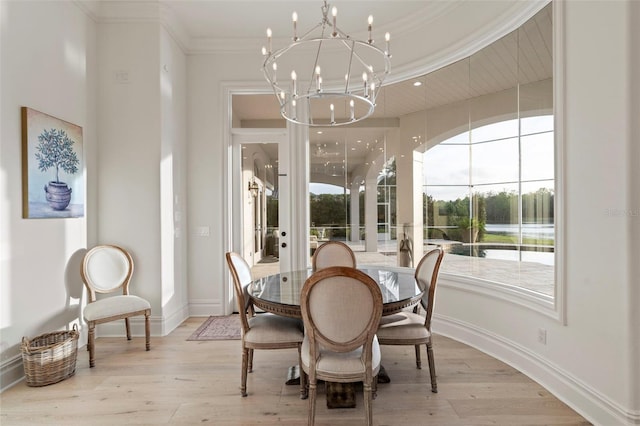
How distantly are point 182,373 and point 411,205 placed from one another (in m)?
2.92

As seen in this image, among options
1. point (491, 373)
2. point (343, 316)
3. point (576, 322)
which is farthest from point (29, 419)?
point (576, 322)

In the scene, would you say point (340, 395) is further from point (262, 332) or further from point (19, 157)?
point (19, 157)

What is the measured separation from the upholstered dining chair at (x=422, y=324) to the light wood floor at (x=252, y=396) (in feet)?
0.94

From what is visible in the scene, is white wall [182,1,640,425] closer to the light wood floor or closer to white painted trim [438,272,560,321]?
white painted trim [438,272,560,321]

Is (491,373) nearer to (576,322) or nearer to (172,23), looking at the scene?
(576,322)

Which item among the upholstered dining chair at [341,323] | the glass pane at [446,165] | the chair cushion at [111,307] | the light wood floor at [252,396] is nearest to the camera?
the upholstered dining chair at [341,323]

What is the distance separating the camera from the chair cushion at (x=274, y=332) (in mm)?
2348

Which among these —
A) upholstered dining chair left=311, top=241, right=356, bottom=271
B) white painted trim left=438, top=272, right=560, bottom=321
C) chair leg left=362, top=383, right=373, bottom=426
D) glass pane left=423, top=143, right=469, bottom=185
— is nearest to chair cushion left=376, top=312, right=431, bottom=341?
chair leg left=362, top=383, right=373, bottom=426

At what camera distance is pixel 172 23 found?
3781mm

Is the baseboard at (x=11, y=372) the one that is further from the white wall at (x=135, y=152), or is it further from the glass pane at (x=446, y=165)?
the glass pane at (x=446, y=165)


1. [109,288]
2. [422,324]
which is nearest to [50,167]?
[109,288]

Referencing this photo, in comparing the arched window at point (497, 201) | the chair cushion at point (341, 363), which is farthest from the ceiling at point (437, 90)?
the chair cushion at point (341, 363)

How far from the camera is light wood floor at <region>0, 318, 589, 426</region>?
213cm

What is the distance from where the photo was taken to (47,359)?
8.32 feet
